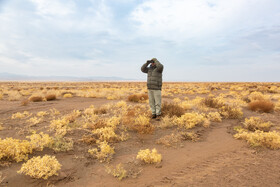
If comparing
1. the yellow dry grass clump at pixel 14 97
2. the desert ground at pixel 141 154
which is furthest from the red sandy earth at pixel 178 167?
the yellow dry grass clump at pixel 14 97

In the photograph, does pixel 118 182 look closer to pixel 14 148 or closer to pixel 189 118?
pixel 14 148

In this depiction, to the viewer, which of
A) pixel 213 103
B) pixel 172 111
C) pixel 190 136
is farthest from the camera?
pixel 213 103

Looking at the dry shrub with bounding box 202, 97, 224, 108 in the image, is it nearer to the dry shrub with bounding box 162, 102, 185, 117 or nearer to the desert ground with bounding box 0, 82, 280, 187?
the desert ground with bounding box 0, 82, 280, 187

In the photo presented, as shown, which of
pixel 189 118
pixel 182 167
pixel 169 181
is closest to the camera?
pixel 169 181

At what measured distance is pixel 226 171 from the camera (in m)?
3.51

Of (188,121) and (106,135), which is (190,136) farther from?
(106,135)

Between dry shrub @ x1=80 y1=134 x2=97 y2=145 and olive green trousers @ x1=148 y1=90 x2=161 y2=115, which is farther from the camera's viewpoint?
olive green trousers @ x1=148 y1=90 x2=161 y2=115

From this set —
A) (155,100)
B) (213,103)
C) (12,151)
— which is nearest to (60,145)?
(12,151)

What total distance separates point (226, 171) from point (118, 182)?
2195 mm

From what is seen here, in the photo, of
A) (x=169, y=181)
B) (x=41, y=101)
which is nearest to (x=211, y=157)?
(x=169, y=181)

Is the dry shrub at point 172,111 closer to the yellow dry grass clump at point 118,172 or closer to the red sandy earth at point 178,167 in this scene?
the red sandy earth at point 178,167

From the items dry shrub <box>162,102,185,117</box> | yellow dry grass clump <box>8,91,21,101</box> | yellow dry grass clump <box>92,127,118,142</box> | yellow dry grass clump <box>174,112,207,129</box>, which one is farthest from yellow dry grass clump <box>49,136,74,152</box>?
yellow dry grass clump <box>8,91,21,101</box>

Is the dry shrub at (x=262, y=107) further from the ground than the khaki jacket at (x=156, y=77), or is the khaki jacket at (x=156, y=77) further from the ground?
the khaki jacket at (x=156, y=77)

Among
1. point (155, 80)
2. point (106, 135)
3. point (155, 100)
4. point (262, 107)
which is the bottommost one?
point (106, 135)
